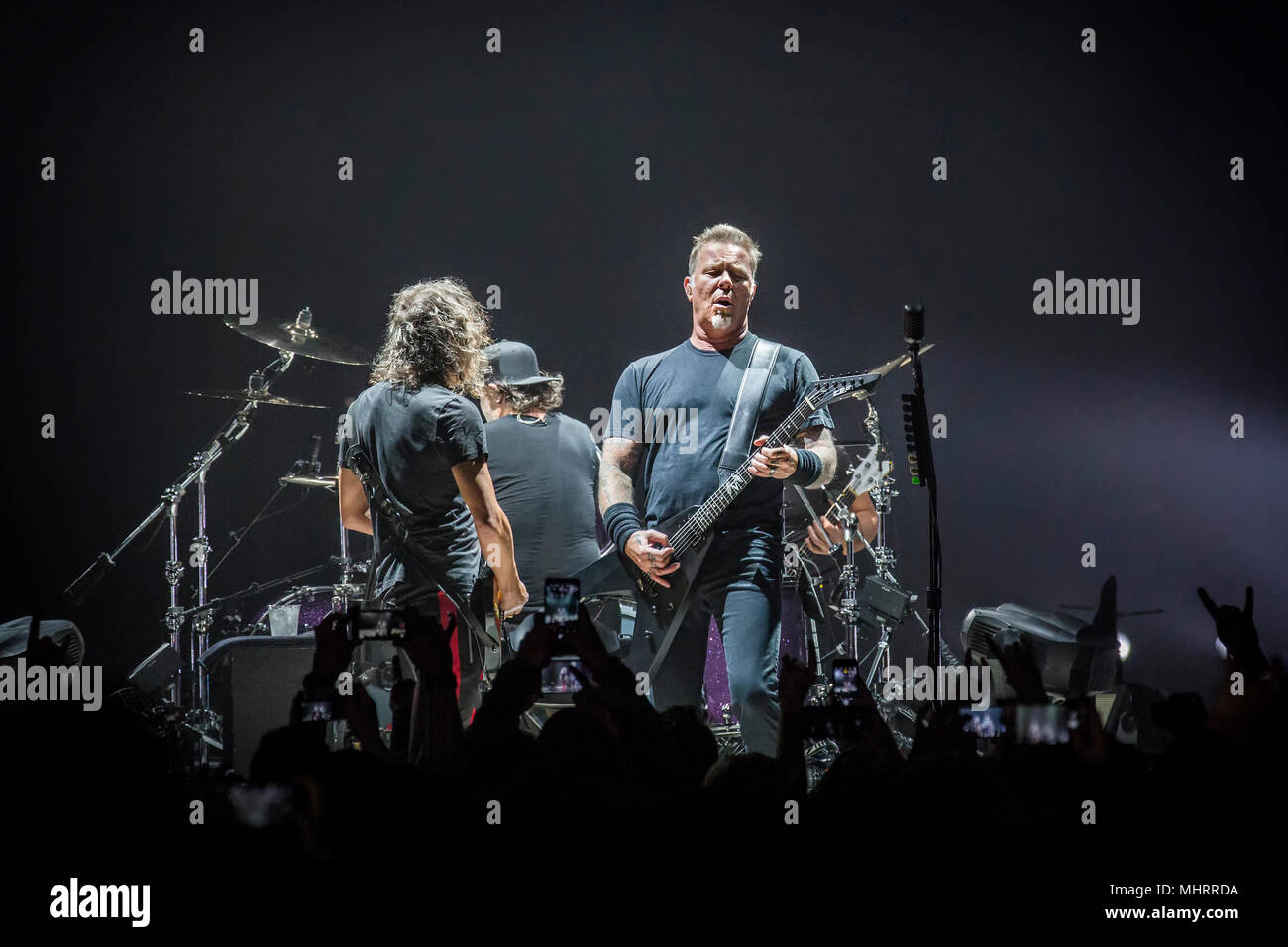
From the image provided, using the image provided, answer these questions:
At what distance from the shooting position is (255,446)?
5.59m

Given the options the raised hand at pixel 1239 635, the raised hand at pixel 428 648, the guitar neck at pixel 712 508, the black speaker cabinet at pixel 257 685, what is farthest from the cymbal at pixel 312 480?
the raised hand at pixel 1239 635

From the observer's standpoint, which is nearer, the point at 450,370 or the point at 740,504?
the point at 740,504

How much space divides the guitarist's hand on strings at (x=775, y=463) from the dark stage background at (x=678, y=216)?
Answer: 1.44 meters

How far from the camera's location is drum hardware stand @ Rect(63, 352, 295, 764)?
4.77m

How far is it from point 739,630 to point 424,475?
50.2 inches

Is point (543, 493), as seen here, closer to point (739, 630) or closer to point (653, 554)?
point (653, 554)

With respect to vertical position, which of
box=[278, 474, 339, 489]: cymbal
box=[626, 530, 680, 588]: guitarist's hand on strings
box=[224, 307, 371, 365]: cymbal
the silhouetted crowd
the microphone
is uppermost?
box=[224, 307, 371, 365]: cymbal

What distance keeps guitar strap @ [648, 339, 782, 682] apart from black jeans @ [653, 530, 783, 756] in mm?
117

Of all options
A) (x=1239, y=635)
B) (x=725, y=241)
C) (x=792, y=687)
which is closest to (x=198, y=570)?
(x=725, y=241)

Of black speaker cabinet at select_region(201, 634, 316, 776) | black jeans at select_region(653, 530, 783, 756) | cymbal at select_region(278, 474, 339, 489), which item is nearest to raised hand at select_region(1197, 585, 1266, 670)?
black jeans at select_region(653, 530, 783, 756)

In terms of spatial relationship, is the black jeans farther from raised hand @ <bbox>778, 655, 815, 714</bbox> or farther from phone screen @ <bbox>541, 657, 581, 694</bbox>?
raised hand @ <bbox>778, 655, 815, 714</bbox>

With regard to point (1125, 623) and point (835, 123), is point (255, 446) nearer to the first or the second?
point (835, 123)
